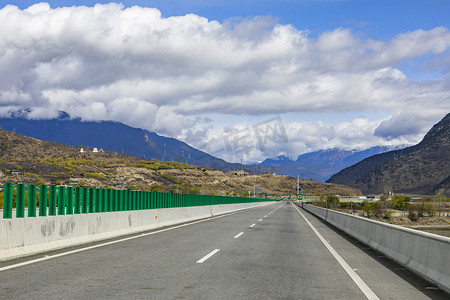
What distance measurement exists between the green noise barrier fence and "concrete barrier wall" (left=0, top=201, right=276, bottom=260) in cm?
32

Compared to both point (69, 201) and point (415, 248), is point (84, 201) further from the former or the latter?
point (415, 248)

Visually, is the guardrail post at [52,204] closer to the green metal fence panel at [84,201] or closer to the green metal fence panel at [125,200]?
the green metal fence panel at [84,201]

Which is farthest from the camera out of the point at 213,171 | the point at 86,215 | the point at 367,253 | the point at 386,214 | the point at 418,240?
the point at 213,171

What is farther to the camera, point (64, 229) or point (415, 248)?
point (64, 229)

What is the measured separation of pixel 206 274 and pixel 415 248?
4463 millimetres

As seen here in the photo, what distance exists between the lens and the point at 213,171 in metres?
177

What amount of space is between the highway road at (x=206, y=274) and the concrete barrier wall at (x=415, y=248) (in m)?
0.22

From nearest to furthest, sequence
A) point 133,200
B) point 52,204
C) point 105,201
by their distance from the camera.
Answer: point 52,204 < point 105,201 < point 133,200

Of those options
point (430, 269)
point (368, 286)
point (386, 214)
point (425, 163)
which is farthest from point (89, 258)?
point (425, 163)

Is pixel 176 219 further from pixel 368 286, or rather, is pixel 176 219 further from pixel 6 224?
pixel 368 286

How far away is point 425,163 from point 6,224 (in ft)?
637

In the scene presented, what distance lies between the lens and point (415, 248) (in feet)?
31.9

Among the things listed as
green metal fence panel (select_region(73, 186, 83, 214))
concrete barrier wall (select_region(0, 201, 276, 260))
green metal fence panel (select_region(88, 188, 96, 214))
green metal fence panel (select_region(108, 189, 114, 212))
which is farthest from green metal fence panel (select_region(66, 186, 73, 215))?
green metal fence panel (select_region(108, 189, 114, 212))

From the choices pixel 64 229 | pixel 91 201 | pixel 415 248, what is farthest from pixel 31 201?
pixel 415 248
